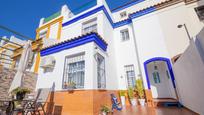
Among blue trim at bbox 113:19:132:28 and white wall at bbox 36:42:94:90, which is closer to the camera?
white wall at bbox 36:42:94:90

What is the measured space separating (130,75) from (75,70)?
475cm

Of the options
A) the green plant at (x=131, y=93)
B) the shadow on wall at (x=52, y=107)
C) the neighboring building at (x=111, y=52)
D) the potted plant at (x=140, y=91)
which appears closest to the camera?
the shadow on wall at (x=52, y=107)

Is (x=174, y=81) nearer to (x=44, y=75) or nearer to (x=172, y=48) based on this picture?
(x=172, y=48)

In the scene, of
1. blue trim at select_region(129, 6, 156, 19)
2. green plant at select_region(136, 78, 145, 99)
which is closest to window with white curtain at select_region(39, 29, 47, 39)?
blue trim at select_region(129, 6, 156, 19)

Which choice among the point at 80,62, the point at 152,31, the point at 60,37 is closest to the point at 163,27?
the point at 152,31

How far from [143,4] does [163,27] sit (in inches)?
174

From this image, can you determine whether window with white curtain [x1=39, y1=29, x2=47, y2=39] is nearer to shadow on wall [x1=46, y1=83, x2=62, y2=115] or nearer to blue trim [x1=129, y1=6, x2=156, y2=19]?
shadow on wall [x1=46, y1=83, x2=62, y2=115]

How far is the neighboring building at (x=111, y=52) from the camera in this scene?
5449mm

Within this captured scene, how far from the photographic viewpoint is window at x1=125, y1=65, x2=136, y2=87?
834 cm

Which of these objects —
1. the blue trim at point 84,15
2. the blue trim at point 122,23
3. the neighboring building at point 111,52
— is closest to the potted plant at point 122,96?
the neighboring building at point 111,52

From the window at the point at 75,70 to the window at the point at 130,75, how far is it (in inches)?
173

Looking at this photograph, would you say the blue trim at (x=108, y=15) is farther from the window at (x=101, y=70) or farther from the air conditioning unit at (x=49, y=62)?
the air conditioning unit at (x=49, y=62)

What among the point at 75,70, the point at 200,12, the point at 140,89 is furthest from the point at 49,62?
the point at 200,12

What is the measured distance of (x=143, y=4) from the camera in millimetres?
10805
